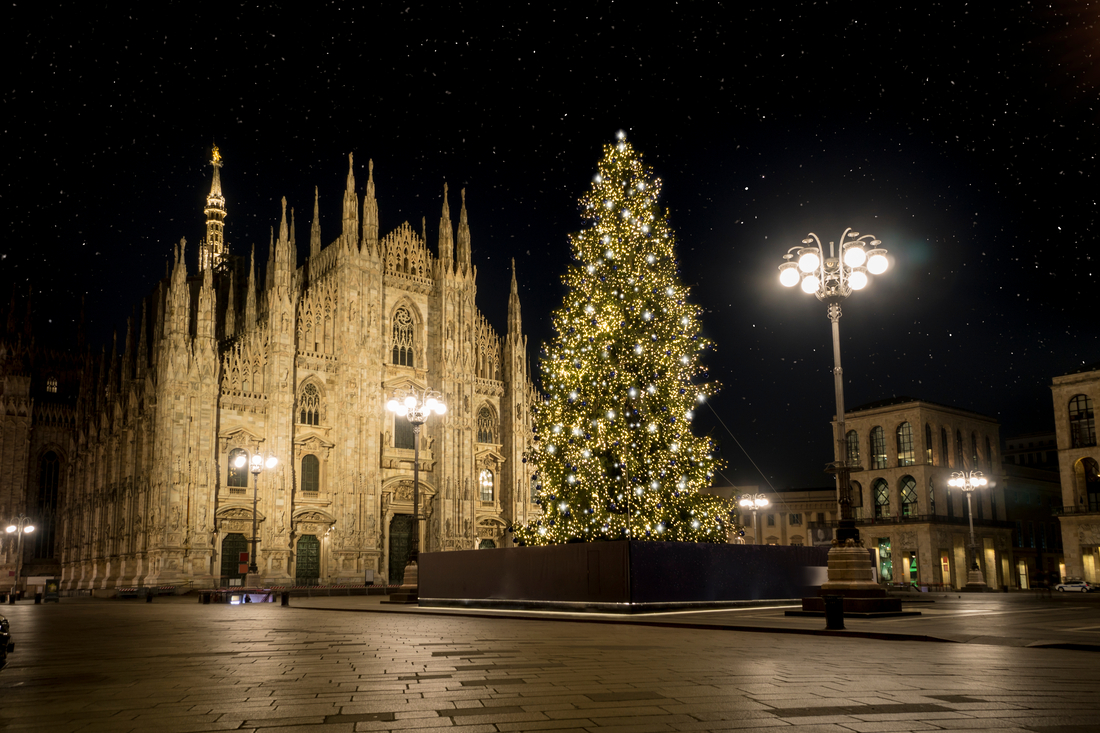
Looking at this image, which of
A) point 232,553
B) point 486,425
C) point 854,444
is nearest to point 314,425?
point 232,553

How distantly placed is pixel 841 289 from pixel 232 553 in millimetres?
37923

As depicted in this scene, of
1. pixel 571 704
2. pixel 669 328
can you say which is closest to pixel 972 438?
pixel 669 328

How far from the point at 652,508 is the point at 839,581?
5.94 m

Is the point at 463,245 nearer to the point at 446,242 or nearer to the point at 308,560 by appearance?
the point at 446,242

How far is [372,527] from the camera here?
50.4 m

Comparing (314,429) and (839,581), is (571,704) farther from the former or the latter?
(314,429)

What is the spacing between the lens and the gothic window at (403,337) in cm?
5506

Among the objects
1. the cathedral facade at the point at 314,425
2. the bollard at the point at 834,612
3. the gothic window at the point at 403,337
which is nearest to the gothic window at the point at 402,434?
the cathedral facade at the point at 314,425

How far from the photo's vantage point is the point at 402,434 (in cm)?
5369

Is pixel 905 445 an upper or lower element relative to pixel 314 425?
lower

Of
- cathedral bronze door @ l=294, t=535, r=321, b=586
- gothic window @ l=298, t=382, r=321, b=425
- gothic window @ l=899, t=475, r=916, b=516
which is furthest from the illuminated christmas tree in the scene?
gothic window @ l=899, t=475, r=916, b=516

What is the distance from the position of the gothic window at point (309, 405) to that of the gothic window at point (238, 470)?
399 cm

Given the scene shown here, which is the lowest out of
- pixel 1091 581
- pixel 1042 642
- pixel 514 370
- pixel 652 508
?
pixel 1091 581

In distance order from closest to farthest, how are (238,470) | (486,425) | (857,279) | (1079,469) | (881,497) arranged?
(857,279)
(238,470)
(486,425)
(1079,469)
(881,497)
